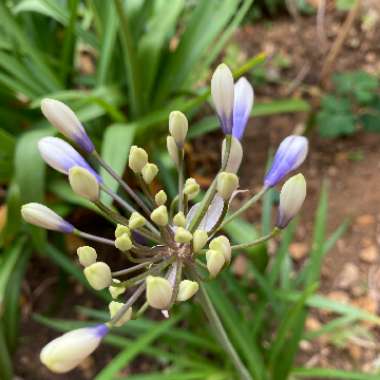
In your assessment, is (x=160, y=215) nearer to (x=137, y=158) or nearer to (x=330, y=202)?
(x=137, y=158)

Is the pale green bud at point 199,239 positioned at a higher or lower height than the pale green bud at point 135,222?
lower

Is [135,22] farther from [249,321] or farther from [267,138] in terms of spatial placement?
[249,321]

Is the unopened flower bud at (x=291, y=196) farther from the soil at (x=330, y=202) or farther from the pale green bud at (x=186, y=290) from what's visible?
the soil at (x=330, y=202)

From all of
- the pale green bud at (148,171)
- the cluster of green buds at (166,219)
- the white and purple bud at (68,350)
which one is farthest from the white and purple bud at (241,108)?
the white and purple bud at (68,350)

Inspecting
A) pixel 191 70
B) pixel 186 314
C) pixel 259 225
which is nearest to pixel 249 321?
pixel 186 314

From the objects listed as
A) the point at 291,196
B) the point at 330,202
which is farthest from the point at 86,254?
the point at 330,202
